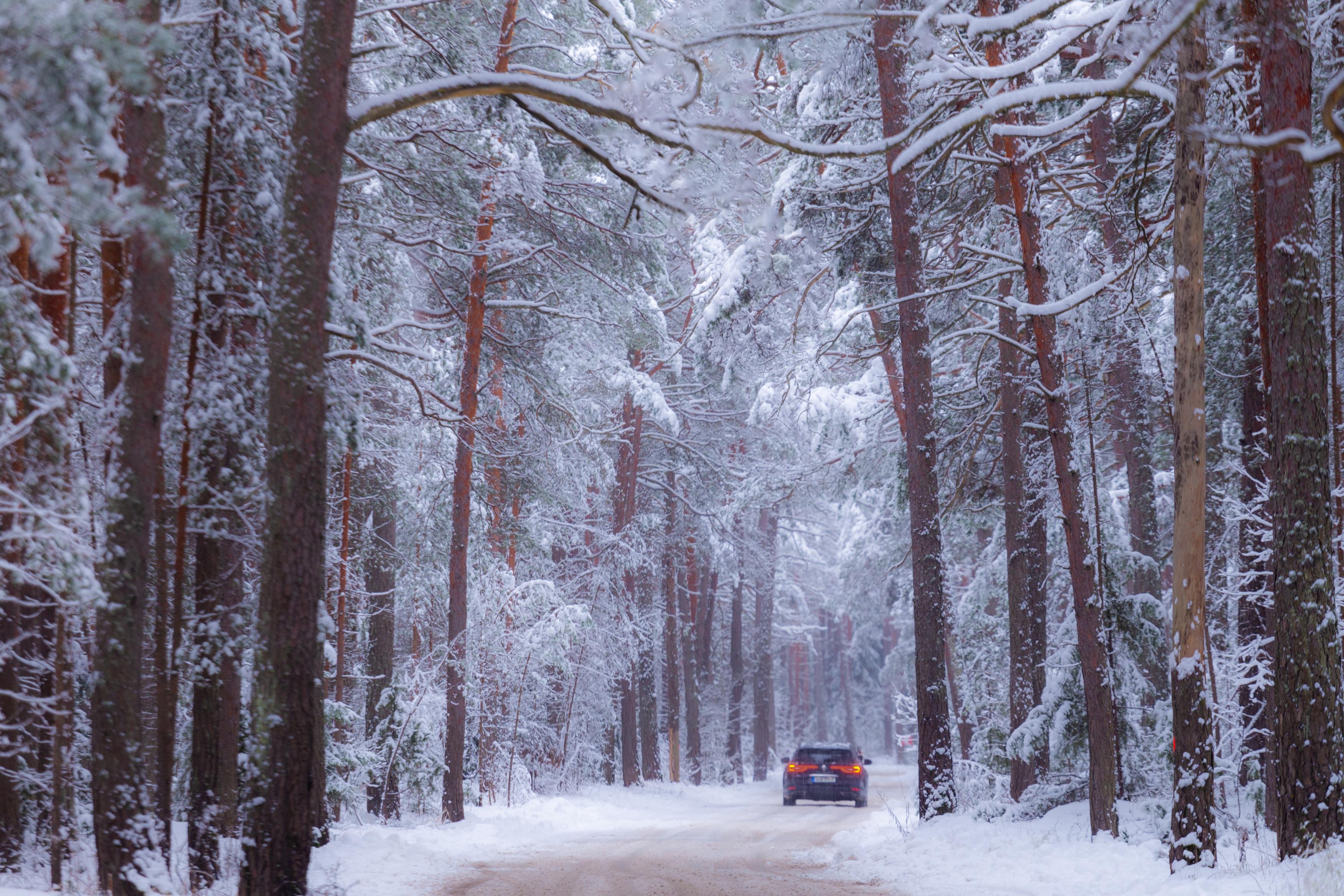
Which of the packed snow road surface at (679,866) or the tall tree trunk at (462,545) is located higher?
the tall tree trunk at (462,545)

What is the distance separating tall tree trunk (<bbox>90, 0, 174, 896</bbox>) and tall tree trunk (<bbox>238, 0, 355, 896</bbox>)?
81 centimetres

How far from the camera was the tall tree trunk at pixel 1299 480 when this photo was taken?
23.6 ft

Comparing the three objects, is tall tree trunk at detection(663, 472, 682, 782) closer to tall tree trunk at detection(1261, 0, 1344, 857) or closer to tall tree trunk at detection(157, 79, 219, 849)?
tall tree trunk at detection(157, 79, 219, 849)

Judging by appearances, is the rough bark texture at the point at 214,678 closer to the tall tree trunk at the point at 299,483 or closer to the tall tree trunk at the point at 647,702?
the tall tree trunk at the point at 299,483

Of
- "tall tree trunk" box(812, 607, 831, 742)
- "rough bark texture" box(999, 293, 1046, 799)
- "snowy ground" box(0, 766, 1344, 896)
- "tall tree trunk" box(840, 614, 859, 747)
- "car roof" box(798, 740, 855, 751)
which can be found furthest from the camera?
"tall tree trunk" box(812, 607, 831, 742)

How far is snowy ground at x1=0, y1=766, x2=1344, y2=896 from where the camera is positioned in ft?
26.4

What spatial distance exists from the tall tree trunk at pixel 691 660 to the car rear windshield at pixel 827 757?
6.91m

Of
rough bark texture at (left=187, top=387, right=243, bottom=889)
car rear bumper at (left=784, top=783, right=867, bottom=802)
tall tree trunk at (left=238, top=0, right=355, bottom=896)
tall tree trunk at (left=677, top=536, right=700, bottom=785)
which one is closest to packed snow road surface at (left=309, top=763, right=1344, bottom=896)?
rough bark texture at (left=187, top=387, right=243, bottom=889)

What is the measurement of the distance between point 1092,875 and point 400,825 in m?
9.89

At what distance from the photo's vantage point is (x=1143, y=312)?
1620 cm

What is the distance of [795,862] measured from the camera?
39.7 ft

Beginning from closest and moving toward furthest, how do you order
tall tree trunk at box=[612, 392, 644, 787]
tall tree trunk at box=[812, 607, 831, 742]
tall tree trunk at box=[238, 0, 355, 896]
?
1. tall tree trunk at box=[238, 0, 355, 896]
2. tall tree trunk at box=[612, 392, 644, 787]
3. tall tree trunk at box=[812, 607, 831, 742]

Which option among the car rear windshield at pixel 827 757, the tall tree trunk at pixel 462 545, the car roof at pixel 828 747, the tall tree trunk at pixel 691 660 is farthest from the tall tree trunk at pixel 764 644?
the tall tree trunk at pixel 462 545

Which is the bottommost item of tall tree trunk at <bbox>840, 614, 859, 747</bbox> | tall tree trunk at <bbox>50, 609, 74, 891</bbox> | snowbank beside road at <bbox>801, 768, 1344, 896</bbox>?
tall tree trunk at <bbox>840, 614, 859, 747</bbox>
